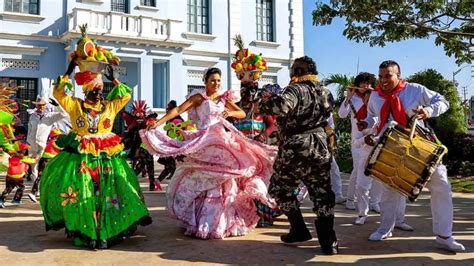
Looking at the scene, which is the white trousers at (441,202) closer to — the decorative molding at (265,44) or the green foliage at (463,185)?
the green foliage at (463,185)

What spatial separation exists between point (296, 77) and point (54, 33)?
53.7 feet

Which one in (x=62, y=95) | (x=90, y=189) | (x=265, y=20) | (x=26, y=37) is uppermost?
(x=265, y=20)

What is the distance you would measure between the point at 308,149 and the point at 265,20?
19931 mm

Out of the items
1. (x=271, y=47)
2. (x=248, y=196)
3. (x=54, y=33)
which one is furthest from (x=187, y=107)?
(x=271, y=47)

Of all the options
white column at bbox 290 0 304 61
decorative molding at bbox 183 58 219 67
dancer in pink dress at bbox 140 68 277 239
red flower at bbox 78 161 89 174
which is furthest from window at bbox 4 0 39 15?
red flower at bbox 78 161 89 174

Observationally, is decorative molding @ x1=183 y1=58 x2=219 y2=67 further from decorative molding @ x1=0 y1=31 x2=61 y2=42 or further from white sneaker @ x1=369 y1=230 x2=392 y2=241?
white sneaker @ x1=369 y1=230 x2=392 y2=241

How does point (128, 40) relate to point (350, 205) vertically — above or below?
above

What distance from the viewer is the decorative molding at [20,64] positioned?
58.2 ft

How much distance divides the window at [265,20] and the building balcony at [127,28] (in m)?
4.55

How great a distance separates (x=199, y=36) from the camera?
21.3 metres

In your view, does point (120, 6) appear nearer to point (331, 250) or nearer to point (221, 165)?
point (221, 165)

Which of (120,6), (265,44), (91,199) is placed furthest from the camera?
(265,44)

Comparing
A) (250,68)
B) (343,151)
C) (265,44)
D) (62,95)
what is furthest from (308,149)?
(265,44)

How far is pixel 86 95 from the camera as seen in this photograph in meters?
5.09
